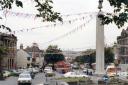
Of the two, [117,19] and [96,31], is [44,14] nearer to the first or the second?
[117,19]

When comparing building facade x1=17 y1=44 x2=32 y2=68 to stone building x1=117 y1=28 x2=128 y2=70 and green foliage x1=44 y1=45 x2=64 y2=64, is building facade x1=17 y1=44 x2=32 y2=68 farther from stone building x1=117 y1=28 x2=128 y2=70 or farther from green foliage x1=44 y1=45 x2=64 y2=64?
stone building x1=117 y1=28 x2=128 y2=70

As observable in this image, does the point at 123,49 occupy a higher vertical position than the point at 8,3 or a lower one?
higher

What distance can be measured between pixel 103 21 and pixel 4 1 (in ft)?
5.33

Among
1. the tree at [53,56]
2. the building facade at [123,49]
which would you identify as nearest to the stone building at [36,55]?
the tree at [53,56]

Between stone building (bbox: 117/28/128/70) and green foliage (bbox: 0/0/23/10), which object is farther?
stone building (bbox: 117/28/128/70)

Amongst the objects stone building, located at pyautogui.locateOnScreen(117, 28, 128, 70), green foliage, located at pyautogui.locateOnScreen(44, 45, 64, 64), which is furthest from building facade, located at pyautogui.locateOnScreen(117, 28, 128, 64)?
green foliage, located at pyautogui.locateOnScreen(44, 45, 64, 64)

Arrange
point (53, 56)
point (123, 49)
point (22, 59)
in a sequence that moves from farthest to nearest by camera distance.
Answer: point (22, 59) < point (123, 49) < point (53, 56)

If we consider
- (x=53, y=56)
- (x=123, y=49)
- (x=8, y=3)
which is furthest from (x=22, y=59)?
(x=8, y=3)

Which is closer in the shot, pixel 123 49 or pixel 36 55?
pixel 123 49

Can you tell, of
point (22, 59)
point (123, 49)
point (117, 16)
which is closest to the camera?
point (117, 16)

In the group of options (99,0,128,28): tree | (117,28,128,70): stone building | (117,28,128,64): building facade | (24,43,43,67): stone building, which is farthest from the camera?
(24,43,43,67): stone building

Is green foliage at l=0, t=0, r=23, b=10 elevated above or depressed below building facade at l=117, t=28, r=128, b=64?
below

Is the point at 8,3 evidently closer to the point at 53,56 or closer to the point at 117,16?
the point at 117,16

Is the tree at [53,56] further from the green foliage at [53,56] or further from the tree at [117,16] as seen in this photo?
the tree at [117,16]
